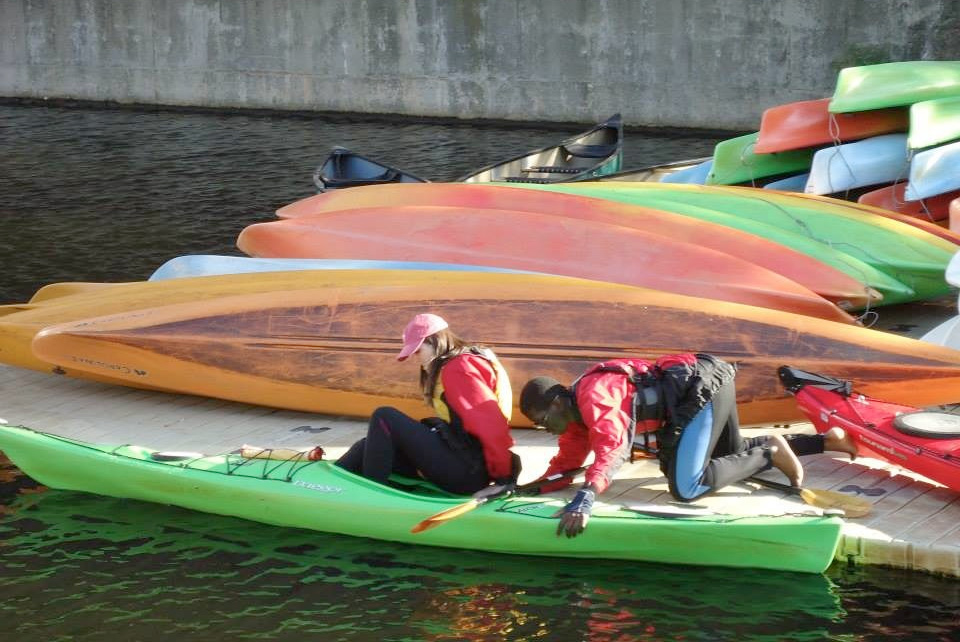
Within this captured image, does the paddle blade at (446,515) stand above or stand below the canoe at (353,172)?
below

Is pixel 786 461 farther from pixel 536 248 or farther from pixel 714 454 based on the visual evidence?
pixel 536 248

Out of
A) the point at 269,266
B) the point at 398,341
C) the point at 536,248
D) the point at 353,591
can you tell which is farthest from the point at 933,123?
the point at 353,591

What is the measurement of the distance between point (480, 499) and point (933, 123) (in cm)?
581

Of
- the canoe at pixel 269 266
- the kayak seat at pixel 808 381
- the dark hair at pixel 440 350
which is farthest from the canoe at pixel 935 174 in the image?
the dark hair at pixel 440 350

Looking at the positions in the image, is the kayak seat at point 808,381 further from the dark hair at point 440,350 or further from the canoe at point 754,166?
the canoe at point 754,166

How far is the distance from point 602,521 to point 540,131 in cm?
1155

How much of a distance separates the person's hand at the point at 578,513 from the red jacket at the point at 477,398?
1.64 feet

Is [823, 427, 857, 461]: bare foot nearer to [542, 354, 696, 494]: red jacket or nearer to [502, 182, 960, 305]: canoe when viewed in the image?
[542, 354, 696, 494]: red jacket

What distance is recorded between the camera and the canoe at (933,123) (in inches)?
403

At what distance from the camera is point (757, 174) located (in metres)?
11.8

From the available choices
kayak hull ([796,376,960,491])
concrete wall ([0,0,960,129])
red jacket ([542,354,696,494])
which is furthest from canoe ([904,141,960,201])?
concrete wall ([0,0,960,129])

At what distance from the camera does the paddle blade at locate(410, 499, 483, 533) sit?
614cm

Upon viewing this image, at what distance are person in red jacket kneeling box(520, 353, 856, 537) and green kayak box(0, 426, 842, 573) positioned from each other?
232 millimetres

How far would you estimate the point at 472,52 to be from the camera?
17.8 metres
